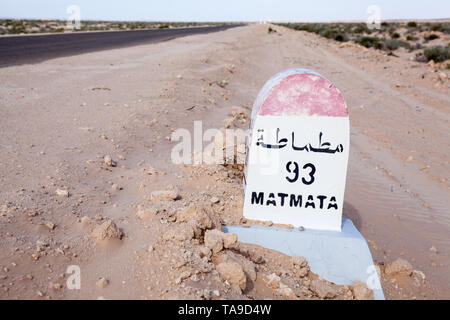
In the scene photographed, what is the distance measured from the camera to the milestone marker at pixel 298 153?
110 inches


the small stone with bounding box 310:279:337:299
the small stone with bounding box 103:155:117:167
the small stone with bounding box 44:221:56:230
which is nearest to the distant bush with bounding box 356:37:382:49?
the small stone with bounding box 103:155:117:167

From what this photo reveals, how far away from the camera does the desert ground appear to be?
2318mm

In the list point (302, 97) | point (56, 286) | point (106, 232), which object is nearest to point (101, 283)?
point (56, 286)

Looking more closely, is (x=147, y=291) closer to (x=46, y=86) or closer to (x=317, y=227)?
(x=317, y=227)

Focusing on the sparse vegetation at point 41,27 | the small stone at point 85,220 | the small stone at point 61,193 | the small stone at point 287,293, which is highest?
the sparse vegetation at point 41,27

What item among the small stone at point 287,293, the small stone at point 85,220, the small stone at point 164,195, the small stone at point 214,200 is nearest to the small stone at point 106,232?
the small stone at point 85,220

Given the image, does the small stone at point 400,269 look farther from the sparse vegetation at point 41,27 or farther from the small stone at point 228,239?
the sparse vegetation at point 41,27

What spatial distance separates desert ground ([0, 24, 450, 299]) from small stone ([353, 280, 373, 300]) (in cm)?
1

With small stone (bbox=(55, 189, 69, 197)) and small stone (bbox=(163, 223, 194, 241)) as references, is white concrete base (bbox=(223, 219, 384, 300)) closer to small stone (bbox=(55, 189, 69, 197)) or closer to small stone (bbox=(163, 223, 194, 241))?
small stone (bbox=(163, 223, 194, 241))

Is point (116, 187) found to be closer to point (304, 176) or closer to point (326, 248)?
point (304, 176)

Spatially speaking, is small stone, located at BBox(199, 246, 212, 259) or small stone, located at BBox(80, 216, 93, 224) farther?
small stone, located at BBox(80, 216, 93, 224)

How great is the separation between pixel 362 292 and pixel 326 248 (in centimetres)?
41

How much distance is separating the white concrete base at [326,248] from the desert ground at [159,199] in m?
0.09
